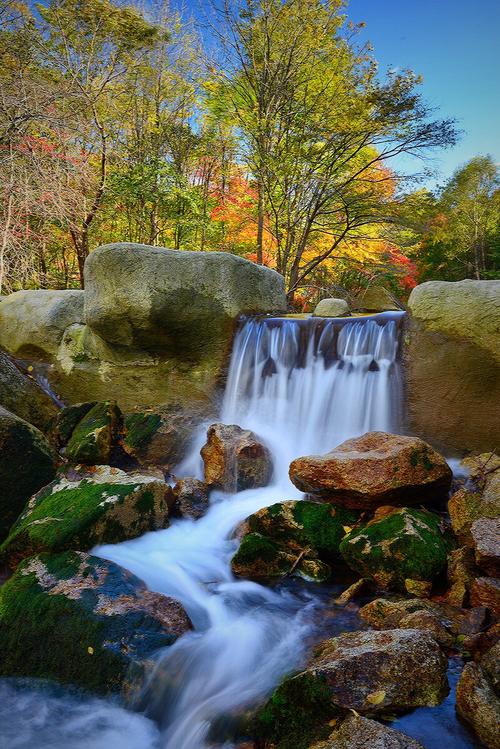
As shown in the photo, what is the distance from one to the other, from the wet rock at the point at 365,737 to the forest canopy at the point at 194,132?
1066cm

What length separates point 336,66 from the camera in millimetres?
12750

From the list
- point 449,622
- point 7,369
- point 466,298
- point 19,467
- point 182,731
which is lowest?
point 182,731

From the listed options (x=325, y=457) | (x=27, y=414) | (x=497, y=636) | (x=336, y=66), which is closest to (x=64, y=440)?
(x=27, y=414)

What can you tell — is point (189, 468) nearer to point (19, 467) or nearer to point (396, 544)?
point (19, 467)

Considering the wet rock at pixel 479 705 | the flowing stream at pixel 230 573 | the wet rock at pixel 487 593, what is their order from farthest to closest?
the wet rock at pixel 487 593
the flowing stream at pixel 230 573
the wet rock at pixel 479 705

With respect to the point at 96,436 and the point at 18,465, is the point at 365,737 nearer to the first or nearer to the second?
the point at 18,465

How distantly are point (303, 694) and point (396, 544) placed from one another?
6.01 ft

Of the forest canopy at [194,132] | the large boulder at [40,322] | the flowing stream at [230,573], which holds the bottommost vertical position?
the flowing stream at [230,573]

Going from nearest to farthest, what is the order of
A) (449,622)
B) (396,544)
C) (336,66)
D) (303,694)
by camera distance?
1. (303,694)
2. (449,622)
3. (396,544)
4. (336,66)

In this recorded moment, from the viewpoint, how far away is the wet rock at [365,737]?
210 cm

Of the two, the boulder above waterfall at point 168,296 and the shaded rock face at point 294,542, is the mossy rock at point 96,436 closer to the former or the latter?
the boulder above waterfall at point 168,296

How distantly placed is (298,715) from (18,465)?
3969 millimetres

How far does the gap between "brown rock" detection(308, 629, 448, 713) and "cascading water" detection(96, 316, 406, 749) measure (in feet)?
2.32

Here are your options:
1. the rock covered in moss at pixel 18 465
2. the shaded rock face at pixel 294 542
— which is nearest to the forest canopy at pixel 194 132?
the rock covered in moss at pixel 18 465
